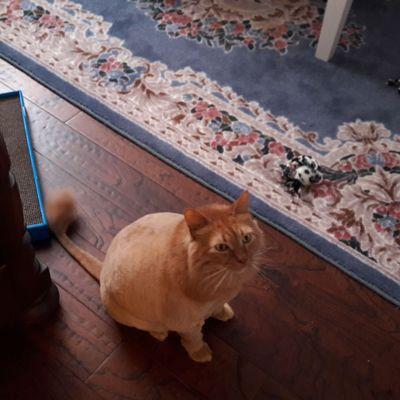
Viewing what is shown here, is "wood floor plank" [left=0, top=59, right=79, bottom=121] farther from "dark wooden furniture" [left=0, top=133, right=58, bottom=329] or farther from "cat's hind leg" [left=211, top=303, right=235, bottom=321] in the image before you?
"cat's hind leg" [left=211, top=303, right=235, bottom=321]

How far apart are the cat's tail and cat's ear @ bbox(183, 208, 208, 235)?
1.63 feet

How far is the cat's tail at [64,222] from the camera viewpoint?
126cm

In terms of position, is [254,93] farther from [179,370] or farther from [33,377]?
[33,377]

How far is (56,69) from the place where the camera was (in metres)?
1.74

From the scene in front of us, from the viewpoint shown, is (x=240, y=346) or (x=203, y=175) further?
(x=203, y=175)

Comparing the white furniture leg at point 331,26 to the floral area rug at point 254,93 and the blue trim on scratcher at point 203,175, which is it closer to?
the floral area rug at point 254,93

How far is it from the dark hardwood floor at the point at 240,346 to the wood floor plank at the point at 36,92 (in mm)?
437

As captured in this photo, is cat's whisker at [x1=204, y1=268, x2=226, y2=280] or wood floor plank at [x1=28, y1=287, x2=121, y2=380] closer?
cat's whisker at [x1=204, y1=268, x2=226, y2=280]

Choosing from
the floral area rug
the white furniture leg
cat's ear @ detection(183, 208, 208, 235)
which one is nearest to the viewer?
cat's ear @ detection(183, 208, 208, 235)

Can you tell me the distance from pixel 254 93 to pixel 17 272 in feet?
3.45

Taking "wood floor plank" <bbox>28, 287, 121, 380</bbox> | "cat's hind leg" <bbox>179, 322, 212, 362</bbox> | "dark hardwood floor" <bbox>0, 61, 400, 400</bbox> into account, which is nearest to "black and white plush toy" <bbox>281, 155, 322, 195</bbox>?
"dark hardwood floor" <bbox>0, 61, 400, 400</bbox>

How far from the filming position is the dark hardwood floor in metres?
1.12

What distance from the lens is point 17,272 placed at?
39.4 inches

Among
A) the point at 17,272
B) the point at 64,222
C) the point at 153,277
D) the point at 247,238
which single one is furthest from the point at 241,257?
the point at 64,222
